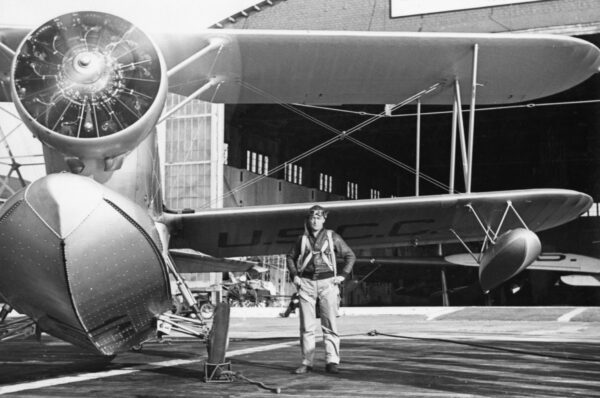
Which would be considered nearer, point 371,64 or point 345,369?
point 345,369

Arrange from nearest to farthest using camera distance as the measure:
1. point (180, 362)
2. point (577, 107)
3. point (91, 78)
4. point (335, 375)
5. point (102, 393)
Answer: point (102, 393), point (91, 78), point (335, 375), point (180, 362), point (577, 107)

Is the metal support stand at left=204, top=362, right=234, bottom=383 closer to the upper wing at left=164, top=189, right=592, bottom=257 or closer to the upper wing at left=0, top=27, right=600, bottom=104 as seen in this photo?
the upper wing at left=164, top=189, right=592, bottom=257

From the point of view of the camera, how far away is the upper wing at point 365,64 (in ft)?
29.1

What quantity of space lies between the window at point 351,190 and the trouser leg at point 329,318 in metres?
37.1

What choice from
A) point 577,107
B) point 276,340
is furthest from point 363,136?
point 276,340

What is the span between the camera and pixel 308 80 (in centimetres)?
1006

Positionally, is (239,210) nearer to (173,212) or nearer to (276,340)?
(173,212)

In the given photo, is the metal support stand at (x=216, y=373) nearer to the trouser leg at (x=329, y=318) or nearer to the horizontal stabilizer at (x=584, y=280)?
the trouser leg at (x=329, y=318)

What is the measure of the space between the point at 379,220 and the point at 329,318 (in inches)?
126

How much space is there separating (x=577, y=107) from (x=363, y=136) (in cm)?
1062

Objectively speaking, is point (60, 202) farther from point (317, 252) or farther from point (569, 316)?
point (569, 316)

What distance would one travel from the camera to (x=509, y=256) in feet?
29.6

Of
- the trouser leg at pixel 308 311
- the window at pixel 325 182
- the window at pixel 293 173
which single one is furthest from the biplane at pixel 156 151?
the window at pixel 325 182

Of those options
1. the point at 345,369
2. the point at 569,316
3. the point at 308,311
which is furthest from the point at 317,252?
the point at 569,316
